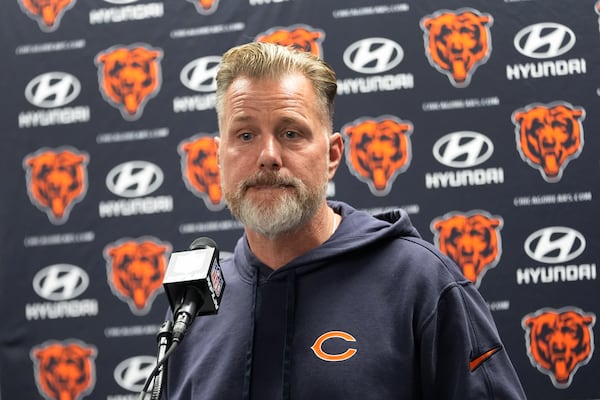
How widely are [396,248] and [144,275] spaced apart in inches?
65.0

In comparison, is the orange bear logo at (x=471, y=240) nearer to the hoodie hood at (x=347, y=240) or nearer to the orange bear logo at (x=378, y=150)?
the orange bear logo at (x=378, y=150)

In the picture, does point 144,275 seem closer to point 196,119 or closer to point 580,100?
point 196,119

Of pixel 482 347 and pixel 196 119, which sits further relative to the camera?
pixel 196 119

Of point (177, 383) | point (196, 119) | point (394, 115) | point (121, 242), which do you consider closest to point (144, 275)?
point (121, 242)

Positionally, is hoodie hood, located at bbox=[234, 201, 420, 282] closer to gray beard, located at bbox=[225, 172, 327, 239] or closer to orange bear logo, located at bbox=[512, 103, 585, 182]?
gray beard, located at bbox=[225, 172, 327, 239]

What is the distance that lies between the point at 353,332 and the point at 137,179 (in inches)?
68.8

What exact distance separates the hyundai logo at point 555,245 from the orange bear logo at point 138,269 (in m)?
1.39

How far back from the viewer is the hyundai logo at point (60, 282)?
2.79 meters

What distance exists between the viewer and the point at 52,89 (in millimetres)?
2877

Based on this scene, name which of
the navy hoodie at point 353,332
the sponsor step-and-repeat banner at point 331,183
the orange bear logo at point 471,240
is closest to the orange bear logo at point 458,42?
the sponsor step-and-repeat banner at point 331,183

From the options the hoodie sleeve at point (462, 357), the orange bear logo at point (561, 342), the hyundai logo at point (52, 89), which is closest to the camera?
the hoodie sleeve at point (462, 357)

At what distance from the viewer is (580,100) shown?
8.59ft

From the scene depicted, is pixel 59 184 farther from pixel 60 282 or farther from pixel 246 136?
pixel 246 136

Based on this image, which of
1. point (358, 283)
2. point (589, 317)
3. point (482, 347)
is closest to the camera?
point (482, 347)
